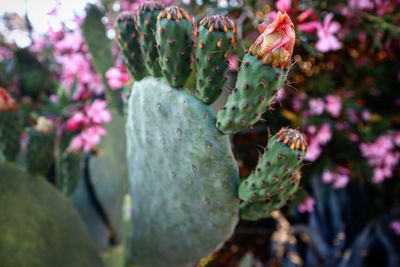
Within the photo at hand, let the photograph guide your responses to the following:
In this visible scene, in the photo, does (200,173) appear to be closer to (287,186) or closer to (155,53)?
(287,186)

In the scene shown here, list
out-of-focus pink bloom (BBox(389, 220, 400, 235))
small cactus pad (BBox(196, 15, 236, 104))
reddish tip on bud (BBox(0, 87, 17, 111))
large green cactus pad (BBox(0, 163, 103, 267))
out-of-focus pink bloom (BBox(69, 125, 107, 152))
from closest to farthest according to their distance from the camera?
small cactus pad (BBox(196, 15, 236, 104)) < large green cactus pad (BBox(0, 163, 103, 267)) < reddish tip on bud (BBox(0, 87, 17, 111)) < out-of-focus pink bloom (BBox(69, 125, 107, 152)) < out-of-focus pink bloom (BBox(389, 220, 400, 235))

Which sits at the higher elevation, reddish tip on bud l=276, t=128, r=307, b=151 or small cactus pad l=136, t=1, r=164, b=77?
small cactus pad l=136, t=1, r=164, b=77

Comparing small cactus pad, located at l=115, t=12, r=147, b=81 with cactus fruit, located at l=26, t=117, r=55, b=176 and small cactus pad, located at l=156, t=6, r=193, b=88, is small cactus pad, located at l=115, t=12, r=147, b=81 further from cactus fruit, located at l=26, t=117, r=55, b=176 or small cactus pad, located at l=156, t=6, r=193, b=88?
cactus fruit, located at l=26, t=117, r=55, b=176

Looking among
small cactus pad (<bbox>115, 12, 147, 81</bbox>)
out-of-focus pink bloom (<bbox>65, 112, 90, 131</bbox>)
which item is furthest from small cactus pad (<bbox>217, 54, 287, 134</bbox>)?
out-of-focus pink bloom (<bbox>65, 112, 90, 131</bbox>)

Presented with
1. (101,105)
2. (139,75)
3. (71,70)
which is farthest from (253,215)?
(71,70)

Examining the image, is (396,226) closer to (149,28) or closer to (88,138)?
(88,138)

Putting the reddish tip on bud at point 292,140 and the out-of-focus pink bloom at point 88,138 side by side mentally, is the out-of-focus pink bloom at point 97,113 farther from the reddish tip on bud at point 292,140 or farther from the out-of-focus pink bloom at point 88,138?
the reddish tip on bud at point 292,140
